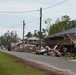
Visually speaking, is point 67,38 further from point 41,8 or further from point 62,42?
point 41,8

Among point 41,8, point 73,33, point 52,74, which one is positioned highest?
point 41,8

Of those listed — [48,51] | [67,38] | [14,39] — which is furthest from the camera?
[14,39]

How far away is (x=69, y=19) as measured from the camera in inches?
5005

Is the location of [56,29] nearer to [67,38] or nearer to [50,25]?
[50,25]

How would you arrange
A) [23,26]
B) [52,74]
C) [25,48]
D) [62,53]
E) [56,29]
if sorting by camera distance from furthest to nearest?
[56,29] → [23,26] → [25,48] → [62,53] → [52,74]

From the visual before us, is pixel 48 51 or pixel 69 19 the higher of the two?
pixel 69 19

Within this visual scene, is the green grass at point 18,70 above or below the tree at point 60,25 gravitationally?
below

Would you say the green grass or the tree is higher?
the tree

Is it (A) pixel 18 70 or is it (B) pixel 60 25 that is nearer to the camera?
(A) pixel 18 70

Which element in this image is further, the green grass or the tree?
the tree

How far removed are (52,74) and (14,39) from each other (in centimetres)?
18002

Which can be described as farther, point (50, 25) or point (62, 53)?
point (50, 25)

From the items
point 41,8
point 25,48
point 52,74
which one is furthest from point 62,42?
point 52,74

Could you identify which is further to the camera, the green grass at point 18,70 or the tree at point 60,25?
the tree at point 60,25
